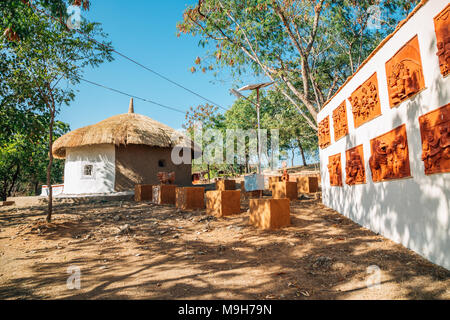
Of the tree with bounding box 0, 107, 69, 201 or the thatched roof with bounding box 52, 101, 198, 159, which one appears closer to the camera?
the tree with bounding box 0, 107, 69, 201

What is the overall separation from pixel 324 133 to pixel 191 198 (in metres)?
4.70

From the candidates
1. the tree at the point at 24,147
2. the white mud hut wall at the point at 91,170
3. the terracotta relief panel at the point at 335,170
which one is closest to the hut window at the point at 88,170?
the white mud hut wall at the point at 91,170

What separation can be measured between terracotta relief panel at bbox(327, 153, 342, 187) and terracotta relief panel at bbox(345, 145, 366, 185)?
21.9 inches

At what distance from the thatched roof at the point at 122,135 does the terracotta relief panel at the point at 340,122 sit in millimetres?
9297

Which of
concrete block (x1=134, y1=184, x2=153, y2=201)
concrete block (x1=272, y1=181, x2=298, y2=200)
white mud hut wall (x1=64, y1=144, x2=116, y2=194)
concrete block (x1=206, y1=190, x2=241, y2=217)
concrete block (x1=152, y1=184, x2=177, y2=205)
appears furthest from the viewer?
white mud hut wall (x1=64, y1=144, x2=116, y2=194)

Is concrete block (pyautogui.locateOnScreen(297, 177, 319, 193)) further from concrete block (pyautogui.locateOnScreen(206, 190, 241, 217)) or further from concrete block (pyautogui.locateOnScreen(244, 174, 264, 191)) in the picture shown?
concrete block (pyautogui.locateOnScreen(206, 190, 241, 217))

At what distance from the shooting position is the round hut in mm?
12609

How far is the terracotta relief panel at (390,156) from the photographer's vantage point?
366 cm

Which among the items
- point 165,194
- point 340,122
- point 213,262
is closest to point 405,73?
point 340,122

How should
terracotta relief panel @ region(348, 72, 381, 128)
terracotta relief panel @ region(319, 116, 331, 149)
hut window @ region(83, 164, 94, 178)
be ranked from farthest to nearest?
hut window @ region(83, 164, 94, 178) → terracotta relief panel @ region(319, 116, 331, 149) → terracotta relief panel @ region(348, 72, 381, 128)

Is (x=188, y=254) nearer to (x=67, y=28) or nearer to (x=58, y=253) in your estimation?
(x=58, y=253)

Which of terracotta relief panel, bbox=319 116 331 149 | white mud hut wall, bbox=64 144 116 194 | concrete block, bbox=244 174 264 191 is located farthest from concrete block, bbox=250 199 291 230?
white mud hut wall, bbox=64 144 116 194

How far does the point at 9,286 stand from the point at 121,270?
1.40 metres

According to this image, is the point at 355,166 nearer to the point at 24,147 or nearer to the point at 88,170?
the point at 88,170
